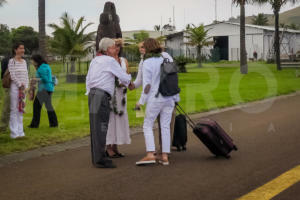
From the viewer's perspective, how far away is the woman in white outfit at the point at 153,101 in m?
7.52

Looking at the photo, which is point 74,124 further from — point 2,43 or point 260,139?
point 2,43

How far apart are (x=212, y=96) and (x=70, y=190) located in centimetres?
1240

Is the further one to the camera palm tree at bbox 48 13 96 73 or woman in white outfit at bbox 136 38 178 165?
palm tree at bbox 48 13 96 73

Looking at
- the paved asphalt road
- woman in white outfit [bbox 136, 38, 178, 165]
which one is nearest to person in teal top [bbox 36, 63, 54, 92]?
the paved asphalt road

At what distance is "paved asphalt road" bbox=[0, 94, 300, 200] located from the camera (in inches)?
231

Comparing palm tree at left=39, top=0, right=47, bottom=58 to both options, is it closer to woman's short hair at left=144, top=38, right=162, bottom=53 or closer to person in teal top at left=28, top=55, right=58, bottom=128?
person in teal top at left=28, top=55, right=58, bottom=128

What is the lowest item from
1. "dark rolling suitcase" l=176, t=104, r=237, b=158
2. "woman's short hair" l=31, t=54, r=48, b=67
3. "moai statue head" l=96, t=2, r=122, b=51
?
"dark rolling suitcase" l=176, t=104, r=237, b=158

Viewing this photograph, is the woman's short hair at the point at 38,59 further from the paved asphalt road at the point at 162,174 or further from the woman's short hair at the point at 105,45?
the woman's short hair at the point at 105,45

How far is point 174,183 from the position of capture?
6309mm

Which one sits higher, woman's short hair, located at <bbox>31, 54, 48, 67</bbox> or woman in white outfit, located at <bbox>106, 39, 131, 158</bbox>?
woman's short hair, located at <bbox>31, 54, 48, 67</bbox>

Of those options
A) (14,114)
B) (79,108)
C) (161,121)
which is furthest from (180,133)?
(79,108)

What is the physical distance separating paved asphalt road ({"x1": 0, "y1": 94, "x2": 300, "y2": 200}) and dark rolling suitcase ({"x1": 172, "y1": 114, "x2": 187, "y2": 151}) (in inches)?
6.8

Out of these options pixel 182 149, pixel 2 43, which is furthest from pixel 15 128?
pixel 2 43

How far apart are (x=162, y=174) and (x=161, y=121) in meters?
1.06
